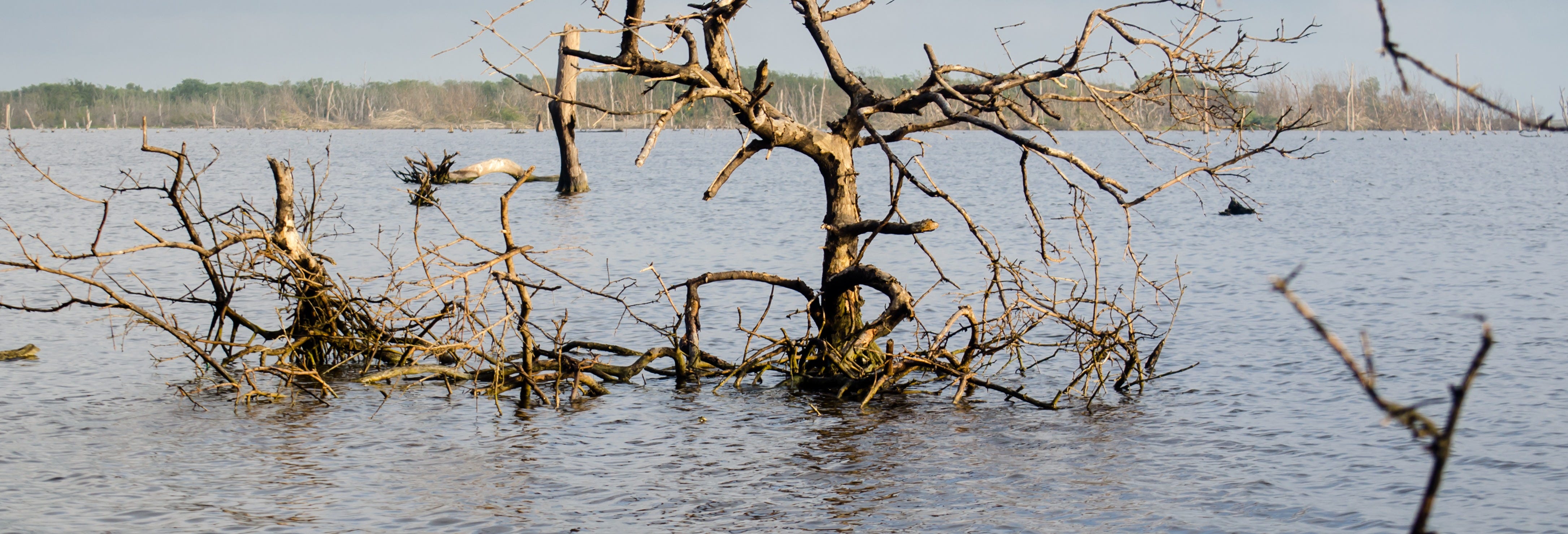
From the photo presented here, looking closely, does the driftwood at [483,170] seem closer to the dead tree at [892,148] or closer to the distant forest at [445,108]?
the dead tree at [892,148]

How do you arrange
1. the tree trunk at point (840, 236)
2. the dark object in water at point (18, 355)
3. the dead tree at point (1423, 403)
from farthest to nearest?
1. the dark object in water at point (18, 355)
2. the tree trunk at point (840, 236)
3. the dead tree at point (1423, 403)

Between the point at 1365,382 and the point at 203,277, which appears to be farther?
the point at 203,277

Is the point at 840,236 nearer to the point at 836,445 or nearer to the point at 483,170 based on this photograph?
the point at 836,445

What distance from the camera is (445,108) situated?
173000 millimetres

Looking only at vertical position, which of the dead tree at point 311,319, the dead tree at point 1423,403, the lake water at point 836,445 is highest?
the dead tree at point 1423,403

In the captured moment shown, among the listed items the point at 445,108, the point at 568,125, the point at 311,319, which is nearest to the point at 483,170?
the point at 568,125

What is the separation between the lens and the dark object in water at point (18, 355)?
11.4m

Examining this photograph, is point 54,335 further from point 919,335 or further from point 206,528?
point 919,335

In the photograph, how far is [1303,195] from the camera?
4338 centimetres

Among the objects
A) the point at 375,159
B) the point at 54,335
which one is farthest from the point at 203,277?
the point at 375,159

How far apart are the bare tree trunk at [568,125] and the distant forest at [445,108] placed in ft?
350

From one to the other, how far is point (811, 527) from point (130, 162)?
6912 centimetres

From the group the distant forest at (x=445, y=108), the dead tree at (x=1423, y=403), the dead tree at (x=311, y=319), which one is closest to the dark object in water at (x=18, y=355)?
the dead tree at (x=311, y=319)

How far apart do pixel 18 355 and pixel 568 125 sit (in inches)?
869
